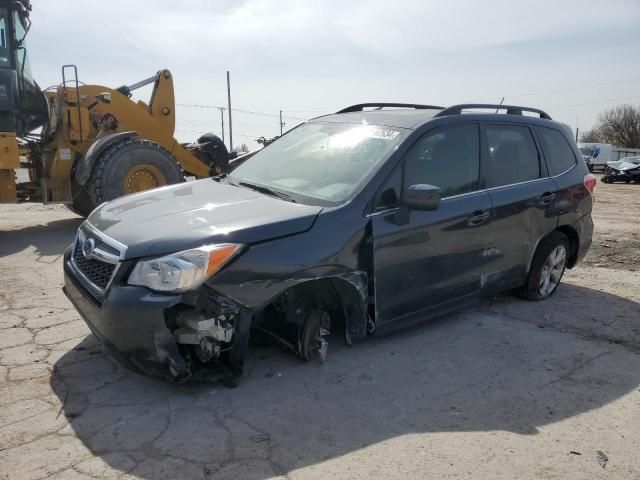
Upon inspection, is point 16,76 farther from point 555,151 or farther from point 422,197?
point 555,151

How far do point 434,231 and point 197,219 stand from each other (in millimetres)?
1729

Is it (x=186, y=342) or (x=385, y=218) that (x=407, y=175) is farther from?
(x=186, y=342)

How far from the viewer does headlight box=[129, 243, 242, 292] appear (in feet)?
9.47

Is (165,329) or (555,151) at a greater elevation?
(555,151)

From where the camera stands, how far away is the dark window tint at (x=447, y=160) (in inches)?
151

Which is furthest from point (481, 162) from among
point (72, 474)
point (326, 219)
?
point (72, 474)

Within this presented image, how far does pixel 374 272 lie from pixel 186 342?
1319mm

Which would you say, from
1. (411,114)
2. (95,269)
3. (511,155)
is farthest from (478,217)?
(95,269)

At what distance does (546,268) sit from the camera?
5.18 meters

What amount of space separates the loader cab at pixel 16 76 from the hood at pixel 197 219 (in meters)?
5.49

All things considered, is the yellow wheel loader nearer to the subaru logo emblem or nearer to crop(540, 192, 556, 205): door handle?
the subaru logo emblem

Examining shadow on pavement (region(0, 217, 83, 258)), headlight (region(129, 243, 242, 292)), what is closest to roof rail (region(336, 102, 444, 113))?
headlight (region(129, 243, 242, 292))

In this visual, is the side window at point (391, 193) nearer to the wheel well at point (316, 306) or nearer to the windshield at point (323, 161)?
the windshield at point (323, 161)

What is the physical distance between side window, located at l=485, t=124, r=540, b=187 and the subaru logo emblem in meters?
3.10
